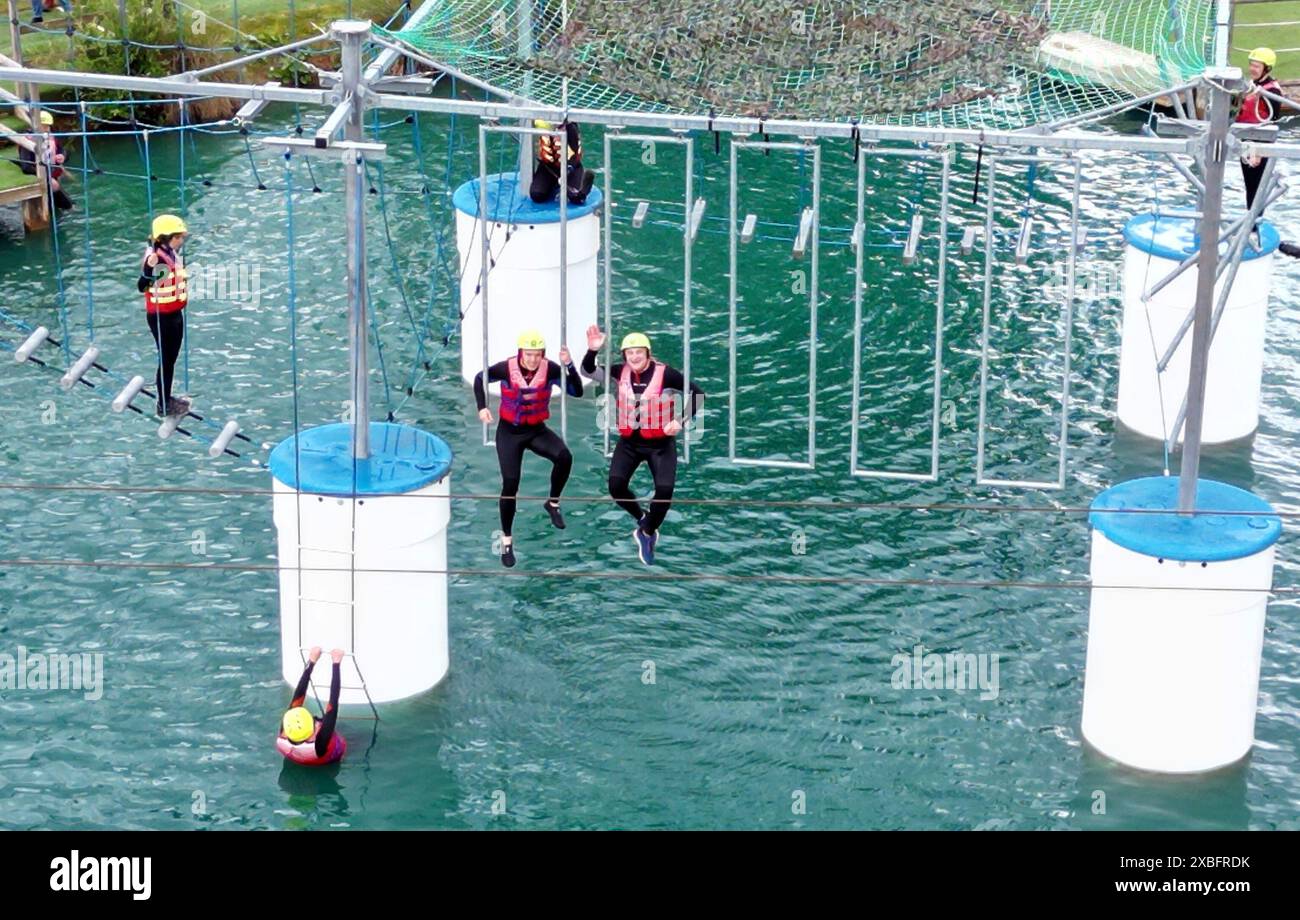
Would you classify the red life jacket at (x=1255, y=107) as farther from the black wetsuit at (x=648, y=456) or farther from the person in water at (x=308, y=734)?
the person in water at (x=308, y=734)

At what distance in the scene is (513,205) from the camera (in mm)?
23484

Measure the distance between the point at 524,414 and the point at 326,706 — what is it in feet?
9.68

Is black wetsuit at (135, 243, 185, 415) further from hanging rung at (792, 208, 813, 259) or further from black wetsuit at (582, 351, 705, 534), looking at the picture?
hanging rung at (792, 208, 813, 259)

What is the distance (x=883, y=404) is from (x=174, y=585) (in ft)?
24.8

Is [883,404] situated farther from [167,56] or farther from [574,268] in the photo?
[167,56]

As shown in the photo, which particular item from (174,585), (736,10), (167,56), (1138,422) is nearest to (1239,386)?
(1138,422)

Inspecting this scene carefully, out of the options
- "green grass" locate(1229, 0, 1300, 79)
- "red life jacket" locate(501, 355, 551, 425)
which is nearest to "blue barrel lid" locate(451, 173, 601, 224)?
"red life jacket" locate(501, 355, 551, 425)

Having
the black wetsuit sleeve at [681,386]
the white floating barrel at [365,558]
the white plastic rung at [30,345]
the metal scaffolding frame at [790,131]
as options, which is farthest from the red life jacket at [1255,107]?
the white plastic rung at [30,345]

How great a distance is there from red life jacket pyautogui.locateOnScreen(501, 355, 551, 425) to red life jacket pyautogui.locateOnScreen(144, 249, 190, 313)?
3649mm

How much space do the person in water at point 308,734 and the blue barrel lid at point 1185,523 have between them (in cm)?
601

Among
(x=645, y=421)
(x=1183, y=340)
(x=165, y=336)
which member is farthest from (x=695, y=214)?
(x=1183, y=340)

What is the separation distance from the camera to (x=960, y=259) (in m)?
27.5

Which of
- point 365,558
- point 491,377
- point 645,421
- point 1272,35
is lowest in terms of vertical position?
point 365,558

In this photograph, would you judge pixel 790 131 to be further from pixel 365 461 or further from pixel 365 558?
pixel 365 558
